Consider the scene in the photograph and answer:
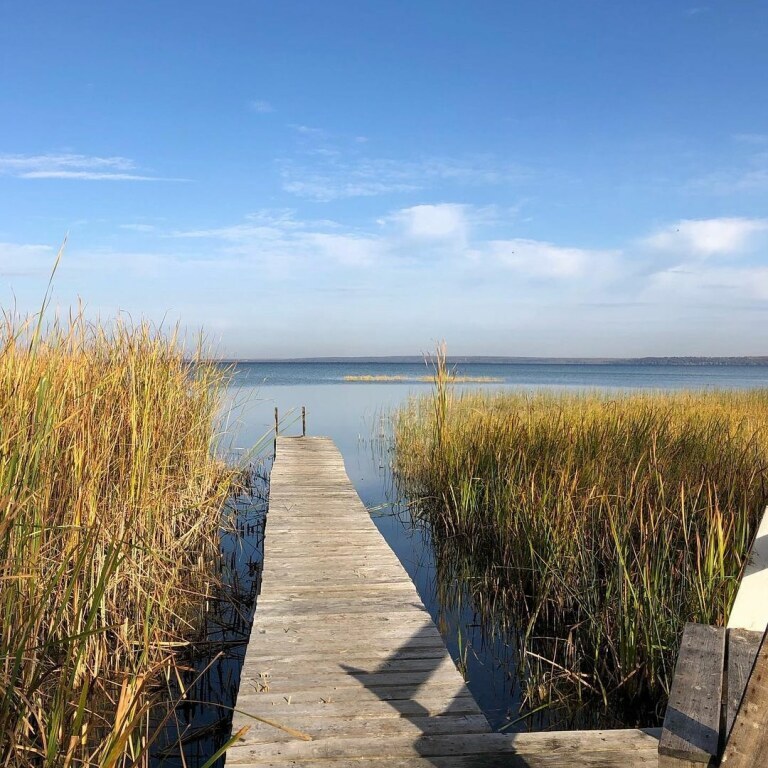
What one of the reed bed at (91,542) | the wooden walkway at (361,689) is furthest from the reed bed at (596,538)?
the reed bed at (91,542)

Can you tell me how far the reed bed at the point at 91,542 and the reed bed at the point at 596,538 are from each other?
201 cm

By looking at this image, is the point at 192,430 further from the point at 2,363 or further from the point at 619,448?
the point at 619,448

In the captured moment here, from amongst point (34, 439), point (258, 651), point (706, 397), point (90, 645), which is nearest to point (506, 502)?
point (258, 651)

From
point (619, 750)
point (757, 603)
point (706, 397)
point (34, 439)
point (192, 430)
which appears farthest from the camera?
point (706, 397)

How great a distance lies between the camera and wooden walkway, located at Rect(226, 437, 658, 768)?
2193mm

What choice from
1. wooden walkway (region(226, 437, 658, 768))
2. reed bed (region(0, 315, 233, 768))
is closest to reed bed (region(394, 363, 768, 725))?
wooden walkway (region(226, 437, 658, 768))

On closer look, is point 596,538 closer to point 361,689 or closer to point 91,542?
point 361,689

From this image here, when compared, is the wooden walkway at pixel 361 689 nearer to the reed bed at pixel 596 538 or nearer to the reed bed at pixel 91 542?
the reed bed at pixel 91 542

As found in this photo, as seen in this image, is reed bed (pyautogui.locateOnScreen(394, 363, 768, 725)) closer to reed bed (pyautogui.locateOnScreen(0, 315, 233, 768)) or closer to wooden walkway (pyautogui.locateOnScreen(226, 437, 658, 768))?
wooden walkway (pyautogui.locateOnScreen(226, 437, 658, 768))

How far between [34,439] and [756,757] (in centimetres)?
249

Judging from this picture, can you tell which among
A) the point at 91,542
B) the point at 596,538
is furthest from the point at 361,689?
the point at 596,538

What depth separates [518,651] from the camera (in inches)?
154

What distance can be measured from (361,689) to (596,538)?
85.3 inches

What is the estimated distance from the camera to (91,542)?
2.55 metres
